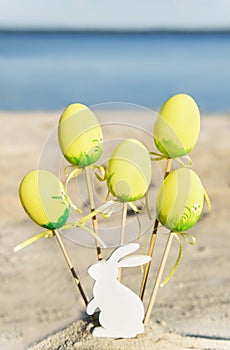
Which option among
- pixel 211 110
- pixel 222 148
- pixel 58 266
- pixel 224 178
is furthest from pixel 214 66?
pixel 58 266

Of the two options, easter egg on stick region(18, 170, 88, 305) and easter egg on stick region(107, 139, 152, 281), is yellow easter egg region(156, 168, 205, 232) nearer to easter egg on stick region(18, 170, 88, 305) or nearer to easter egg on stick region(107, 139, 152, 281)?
easter egg on stick region(107, 139, 152, 281)

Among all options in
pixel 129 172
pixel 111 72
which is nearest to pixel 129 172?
pixel 129 172

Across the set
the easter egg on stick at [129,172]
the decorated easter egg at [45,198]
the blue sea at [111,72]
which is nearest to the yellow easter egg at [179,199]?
the easter egg on stick at [129,172]

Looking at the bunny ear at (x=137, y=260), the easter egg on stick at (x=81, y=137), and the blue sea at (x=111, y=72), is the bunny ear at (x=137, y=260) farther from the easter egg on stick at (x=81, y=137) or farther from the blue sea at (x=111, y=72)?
the blue sea at (x=111, y=72)

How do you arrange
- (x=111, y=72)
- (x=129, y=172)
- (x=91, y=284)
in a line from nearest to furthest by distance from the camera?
(x=129, y=172), (x=91, y=284), (x=111, y=72)

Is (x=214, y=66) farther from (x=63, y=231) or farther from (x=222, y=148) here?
(x=63, y=231)

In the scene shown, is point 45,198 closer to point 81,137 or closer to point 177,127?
point 81,137
